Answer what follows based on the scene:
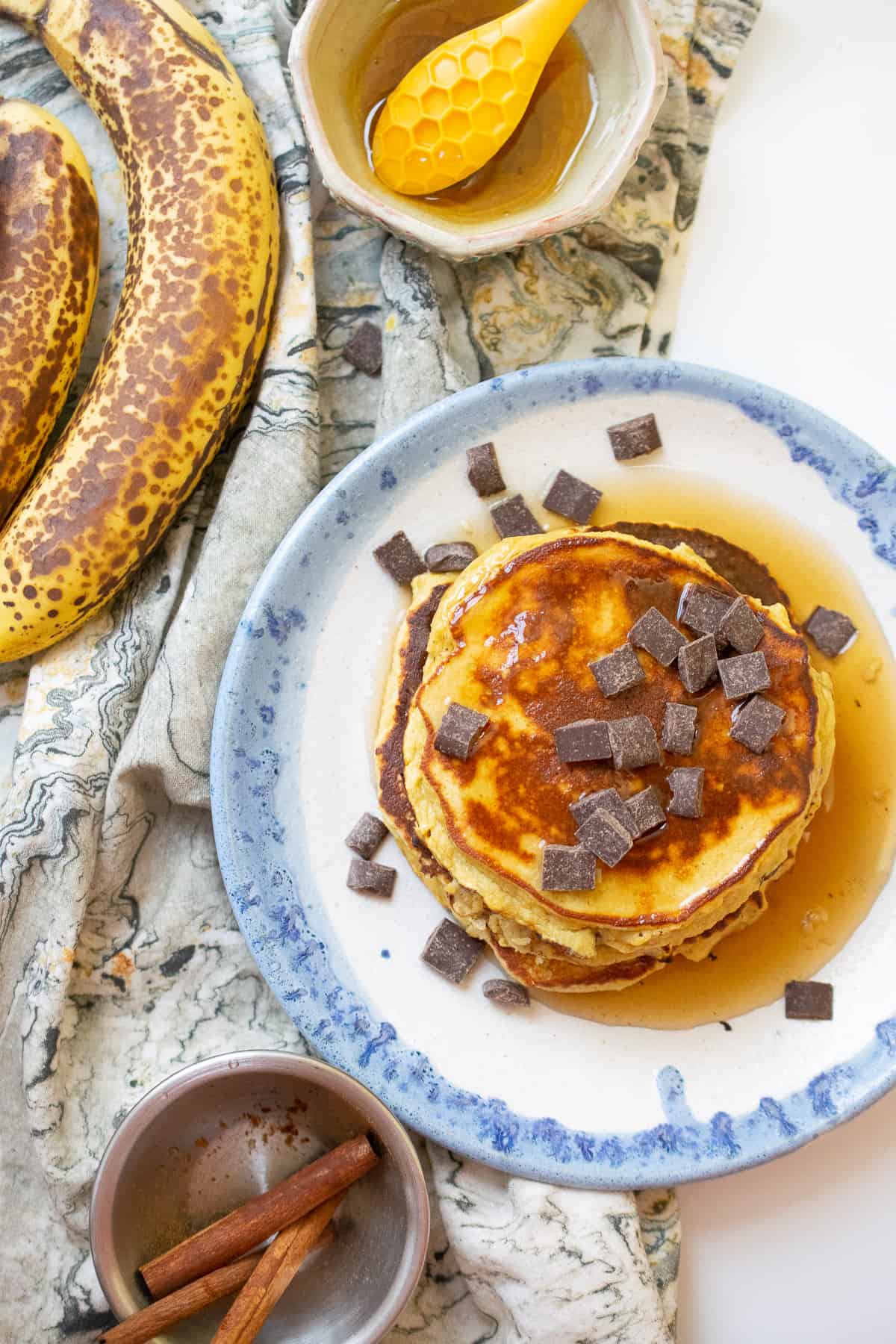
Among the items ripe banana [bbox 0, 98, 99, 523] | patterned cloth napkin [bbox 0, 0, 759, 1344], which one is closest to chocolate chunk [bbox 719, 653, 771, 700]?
patterned cloth napkin [bbox 0, 0, 759, 1344]

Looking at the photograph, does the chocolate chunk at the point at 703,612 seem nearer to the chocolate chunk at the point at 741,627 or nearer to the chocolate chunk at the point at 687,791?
the chocolate chunk at the point at 741,627

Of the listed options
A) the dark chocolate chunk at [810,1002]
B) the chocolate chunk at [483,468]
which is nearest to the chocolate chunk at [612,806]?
the dark chocolate chunk at [810,1002]

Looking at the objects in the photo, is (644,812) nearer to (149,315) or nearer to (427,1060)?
(427,1060)

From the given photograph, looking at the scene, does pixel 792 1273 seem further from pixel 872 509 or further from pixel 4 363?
pixel 4 363

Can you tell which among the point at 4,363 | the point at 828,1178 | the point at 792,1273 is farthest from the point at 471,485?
the point at 792,1273

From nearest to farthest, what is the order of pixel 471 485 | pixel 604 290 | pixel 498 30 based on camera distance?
pixel 498 30 → pixel 471 485 → pixel 604 290

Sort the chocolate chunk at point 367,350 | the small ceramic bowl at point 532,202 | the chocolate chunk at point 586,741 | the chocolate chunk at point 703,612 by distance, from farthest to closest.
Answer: the chocolate chunk at point 367,350 → the small ceramic bowl at point 532,202 → the chocolate chunk at point 703,612 → the chocolate chunk at point 586,741

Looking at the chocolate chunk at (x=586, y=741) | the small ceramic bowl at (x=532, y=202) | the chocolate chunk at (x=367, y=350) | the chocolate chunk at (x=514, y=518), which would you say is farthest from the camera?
the chocolate chunk at (x=367, y=350)

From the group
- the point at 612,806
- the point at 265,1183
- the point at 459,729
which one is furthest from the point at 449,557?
the point at 265,1183
